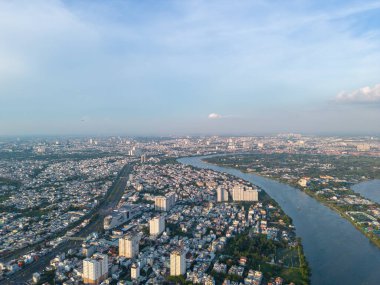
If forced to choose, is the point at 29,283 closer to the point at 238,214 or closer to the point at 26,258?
the point at 26,258

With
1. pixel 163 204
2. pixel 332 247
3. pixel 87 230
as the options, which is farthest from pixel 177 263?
pixel 163 204

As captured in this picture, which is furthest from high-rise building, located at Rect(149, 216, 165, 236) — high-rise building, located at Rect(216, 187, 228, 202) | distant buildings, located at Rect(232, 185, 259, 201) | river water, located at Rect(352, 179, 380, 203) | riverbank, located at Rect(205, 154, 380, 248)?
river water, located at Rect(352, 179, 380, 203)

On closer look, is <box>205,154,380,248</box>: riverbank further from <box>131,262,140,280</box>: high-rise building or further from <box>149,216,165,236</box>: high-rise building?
<box>131,262,140,280</box>: high-rise building

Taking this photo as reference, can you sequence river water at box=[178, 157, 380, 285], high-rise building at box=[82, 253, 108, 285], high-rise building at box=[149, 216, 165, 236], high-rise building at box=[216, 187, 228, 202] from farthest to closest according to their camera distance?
high-rise building at box=[216, 187, 228, 202], high-rise building at box=[149, 216, 165, 236], river water at box=[178, 157, 380, 285], high-rise building at box=[82, 253, 108, 285]

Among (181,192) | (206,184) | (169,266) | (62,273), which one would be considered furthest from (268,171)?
(62,273)

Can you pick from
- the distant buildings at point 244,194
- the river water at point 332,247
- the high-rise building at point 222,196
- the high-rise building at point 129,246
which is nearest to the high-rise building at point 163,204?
the high-rise building at point 222,196

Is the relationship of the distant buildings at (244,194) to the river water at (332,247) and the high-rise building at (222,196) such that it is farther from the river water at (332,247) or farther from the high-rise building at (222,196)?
the river water at (332,247)

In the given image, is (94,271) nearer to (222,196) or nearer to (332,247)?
(332,247)
